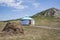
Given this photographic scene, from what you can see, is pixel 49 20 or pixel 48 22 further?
pixel 49 20

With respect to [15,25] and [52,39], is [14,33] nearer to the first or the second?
[15,25]

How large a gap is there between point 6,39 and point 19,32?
6.46 meters

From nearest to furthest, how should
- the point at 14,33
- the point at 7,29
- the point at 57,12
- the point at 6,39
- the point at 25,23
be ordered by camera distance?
the point at 6,39 < the point at 14,33 < the point at 7,29 < the point at 25,23 < the point at 57,12

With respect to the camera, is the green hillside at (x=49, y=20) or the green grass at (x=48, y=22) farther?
the green hillside at (x=49, y=20)

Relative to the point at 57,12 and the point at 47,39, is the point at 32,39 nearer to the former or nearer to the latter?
the point at 47,39

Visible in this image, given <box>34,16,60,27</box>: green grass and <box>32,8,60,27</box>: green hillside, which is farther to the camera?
<box>32,8,60,27</box>: green hillside

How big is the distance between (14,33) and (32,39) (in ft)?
19.7

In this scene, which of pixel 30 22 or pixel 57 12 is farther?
pixel 57 12

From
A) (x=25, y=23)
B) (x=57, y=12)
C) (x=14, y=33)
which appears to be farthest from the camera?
(x=57, y=12)

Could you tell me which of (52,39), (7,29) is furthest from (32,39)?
(7,29)

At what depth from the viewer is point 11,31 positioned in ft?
105

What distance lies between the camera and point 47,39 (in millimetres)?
26609

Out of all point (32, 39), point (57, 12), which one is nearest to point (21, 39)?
point (32, 39)

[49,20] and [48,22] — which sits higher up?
[49,20]
